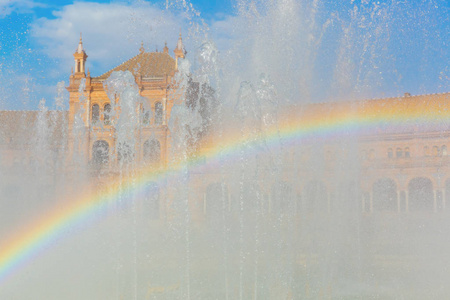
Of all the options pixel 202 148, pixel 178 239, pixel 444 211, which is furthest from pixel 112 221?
pixel 444 211

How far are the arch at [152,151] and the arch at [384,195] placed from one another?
60.1 feet

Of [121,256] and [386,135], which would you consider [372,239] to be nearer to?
[121,256]

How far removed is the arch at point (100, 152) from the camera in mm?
42812

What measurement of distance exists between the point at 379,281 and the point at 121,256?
9839mm

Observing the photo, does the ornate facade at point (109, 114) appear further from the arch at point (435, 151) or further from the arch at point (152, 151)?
the arch at point (435, 151)

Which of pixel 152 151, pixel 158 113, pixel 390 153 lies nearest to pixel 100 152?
pixel 152 151

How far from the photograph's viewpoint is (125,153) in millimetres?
41781

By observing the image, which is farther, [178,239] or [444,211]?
[444,211]

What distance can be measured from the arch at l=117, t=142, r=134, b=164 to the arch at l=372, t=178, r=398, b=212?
20.5 metres

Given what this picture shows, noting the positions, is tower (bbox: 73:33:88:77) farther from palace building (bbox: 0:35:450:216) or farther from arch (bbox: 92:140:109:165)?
arch (bbox: 92:140:109:165)

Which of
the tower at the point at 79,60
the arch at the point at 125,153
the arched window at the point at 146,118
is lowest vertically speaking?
the arch at the point at 125,153

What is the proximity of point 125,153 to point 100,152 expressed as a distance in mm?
2829

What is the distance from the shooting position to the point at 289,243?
19641 millimetres

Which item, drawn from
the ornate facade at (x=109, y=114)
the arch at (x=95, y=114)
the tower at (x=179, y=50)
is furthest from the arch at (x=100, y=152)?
the tower at (x=179, y=50)
